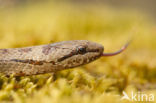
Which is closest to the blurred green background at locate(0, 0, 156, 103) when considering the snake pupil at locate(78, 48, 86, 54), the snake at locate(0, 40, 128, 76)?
the snake at locate(0, 40, 128, 76)

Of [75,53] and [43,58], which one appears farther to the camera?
[75,53]

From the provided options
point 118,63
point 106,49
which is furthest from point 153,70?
point 106,49

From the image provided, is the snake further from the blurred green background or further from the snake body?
the blurred green background

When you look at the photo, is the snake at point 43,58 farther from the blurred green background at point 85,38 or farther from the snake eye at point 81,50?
the blurred green background at point 85,38

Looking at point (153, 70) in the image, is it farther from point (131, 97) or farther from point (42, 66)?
point (42, 66)

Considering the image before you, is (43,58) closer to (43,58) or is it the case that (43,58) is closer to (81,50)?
(43,58)

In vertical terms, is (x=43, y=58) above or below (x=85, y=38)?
above

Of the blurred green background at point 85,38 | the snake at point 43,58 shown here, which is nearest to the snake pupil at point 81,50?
the snake at point 43,58

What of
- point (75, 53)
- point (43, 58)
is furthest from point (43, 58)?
point (75, 53)
